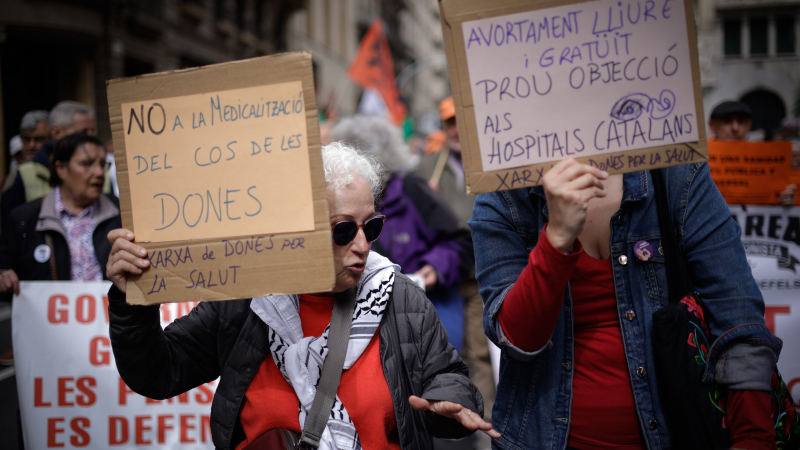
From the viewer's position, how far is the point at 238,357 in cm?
182

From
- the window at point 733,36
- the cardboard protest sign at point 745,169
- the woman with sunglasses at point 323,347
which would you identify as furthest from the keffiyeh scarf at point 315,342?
the window at point 733,36

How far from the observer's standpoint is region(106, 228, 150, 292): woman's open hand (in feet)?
5.14

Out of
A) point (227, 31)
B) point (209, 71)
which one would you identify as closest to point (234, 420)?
point (209, 71)

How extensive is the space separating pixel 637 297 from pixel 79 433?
2944mm

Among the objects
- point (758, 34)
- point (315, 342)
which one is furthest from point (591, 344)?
point (758, 34)

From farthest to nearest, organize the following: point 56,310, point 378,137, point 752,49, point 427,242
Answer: point 752,49 → point 378,137 → point 427,242 → point 56,310

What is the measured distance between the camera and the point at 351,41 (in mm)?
31062

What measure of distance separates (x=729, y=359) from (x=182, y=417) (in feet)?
8.89

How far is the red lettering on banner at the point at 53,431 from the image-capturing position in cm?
311

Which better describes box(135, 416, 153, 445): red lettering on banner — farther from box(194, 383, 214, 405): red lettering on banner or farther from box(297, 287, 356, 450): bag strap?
box(297, 287, 356, 450): bag strap

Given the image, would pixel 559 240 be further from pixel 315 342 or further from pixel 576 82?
pixel 315 342

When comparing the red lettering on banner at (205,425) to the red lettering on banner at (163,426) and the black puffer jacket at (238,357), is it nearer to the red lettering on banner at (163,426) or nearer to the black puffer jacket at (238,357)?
the red lettering on banner at (163,426)

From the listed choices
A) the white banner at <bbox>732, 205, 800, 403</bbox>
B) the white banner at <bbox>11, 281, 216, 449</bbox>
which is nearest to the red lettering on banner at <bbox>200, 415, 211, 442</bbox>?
the white banner at <bbox>11, 281, 216, 449</bbox>

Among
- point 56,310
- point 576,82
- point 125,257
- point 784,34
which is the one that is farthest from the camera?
point 784,34
